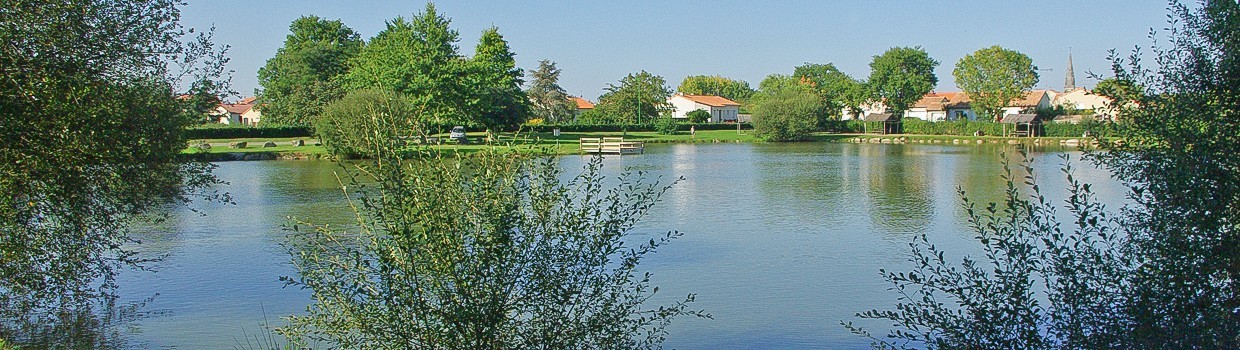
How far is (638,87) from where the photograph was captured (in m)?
92.5

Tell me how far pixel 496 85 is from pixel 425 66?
7.63m

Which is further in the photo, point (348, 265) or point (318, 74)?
point (318, 74)

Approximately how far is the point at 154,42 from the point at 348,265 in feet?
16.2

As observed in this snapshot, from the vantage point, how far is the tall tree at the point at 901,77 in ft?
277

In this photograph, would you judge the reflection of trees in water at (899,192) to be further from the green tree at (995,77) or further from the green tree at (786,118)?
the green tree at (995,77)

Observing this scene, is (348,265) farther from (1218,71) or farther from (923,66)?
(923,66)

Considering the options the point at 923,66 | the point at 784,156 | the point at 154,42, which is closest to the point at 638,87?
the point at 923,66

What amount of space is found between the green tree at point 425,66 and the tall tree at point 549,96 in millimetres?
31298

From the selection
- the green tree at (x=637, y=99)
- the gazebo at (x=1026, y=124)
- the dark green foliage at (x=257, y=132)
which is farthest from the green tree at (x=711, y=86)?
the dark green foliage at (x=257, y=132)

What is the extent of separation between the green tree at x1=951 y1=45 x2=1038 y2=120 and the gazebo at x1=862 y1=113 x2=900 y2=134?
22.1 feet

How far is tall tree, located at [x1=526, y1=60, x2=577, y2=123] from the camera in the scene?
89.1 m

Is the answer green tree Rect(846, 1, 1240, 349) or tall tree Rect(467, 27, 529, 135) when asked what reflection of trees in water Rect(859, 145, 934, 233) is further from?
tall tree Rect(467, 27, 529, 135)

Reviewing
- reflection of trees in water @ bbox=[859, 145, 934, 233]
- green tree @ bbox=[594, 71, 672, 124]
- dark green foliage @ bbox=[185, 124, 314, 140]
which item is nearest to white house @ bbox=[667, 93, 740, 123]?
green tree @ bbox=[594, 71, 672, 124]

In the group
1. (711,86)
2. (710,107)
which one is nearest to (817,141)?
(710,107)
